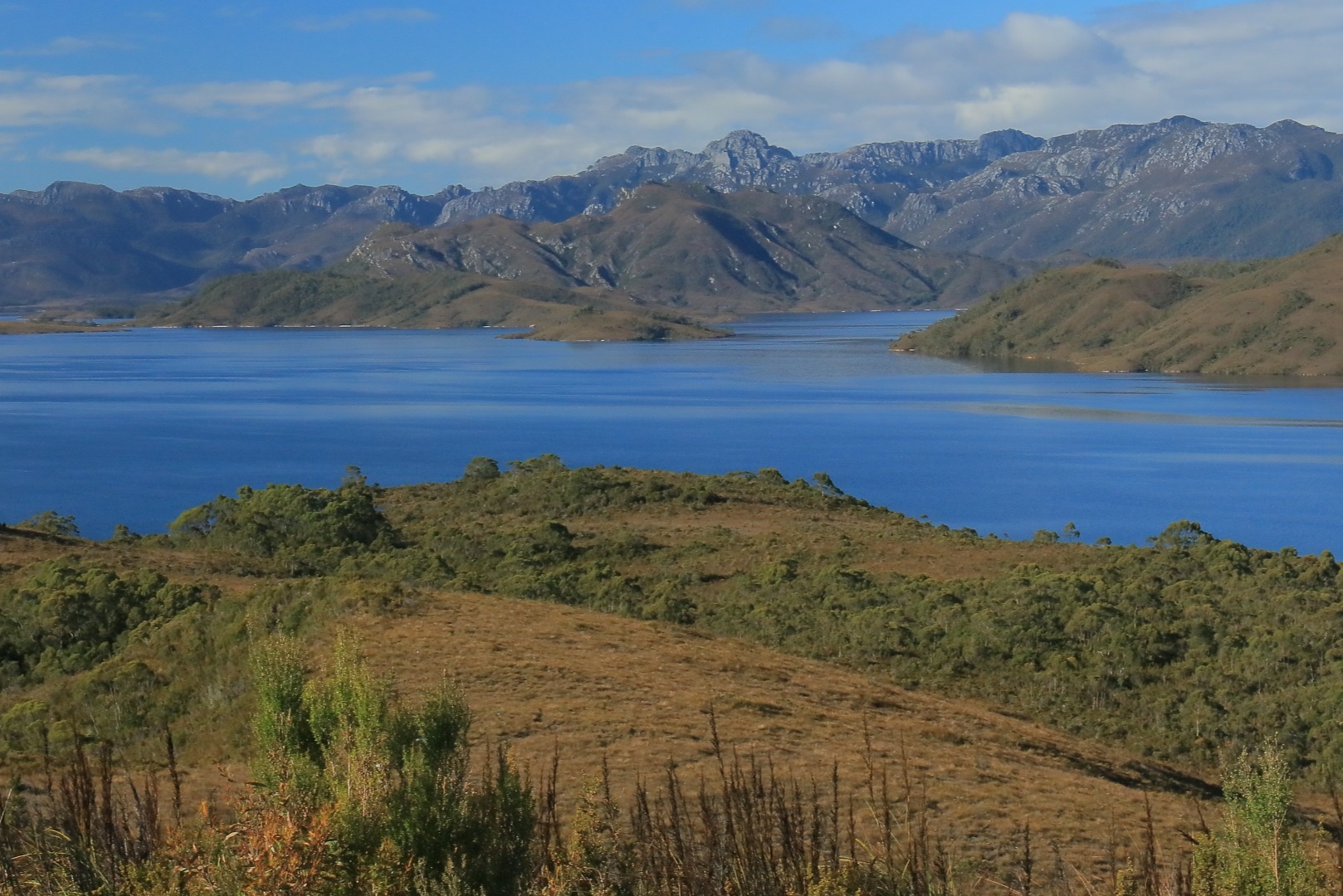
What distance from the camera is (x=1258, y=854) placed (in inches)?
309

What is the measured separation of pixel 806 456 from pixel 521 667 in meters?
77.6

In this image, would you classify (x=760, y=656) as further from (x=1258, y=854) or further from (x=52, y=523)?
(x=52, y=523)

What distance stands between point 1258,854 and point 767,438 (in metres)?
97.2

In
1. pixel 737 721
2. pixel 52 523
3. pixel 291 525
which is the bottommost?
pixel 52 523

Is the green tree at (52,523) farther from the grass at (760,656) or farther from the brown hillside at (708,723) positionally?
the brown hillside at (708,723)

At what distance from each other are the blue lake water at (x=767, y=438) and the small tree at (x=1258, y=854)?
191ft

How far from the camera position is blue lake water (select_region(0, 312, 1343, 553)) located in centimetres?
7469

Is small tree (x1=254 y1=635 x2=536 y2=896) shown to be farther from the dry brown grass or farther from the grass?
the dry brown grass

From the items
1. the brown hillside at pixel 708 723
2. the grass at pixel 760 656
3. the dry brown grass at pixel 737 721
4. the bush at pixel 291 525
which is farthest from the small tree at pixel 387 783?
the bush at pixel 291 525

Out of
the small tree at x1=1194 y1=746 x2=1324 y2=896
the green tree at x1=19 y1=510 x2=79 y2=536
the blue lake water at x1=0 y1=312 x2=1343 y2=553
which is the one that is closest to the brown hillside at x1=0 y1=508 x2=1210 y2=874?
the small tree at x1=1194 y1=746 x2=1324 y2=896

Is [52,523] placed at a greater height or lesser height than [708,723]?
lesser

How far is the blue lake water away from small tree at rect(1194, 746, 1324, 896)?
58113mm

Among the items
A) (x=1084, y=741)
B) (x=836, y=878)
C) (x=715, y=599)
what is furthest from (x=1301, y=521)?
(x=836, y=878)

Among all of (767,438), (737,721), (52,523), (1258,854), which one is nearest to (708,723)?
(737,721)
